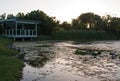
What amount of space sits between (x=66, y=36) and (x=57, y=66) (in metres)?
38.5

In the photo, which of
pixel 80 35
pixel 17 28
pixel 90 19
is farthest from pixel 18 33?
pixel 90 19

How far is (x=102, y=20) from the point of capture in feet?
250

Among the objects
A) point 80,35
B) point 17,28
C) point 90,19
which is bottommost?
point 80,35

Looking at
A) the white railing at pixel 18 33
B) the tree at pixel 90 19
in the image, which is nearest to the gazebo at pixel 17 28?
the white railing at pixel 18 33

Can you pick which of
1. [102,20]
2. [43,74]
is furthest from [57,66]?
[102,20]

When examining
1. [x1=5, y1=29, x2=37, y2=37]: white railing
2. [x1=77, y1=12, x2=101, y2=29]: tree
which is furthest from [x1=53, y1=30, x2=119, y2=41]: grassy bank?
[x1=77, y1=12, x2=101, y2=29]: tree

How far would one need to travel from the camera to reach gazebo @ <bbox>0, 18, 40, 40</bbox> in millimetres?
43250

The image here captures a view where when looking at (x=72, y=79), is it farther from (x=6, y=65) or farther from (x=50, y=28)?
(x=50, y=28)

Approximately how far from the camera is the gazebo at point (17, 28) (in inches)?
1703

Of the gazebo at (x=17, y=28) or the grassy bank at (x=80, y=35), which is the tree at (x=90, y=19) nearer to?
the grassy bank at (x=80, y=35)

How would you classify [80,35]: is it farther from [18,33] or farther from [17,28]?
[18,33]

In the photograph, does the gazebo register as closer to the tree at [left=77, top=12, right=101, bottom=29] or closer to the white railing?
the white railing

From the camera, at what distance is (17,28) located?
46.3m

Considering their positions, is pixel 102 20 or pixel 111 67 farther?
pixel 102 20
